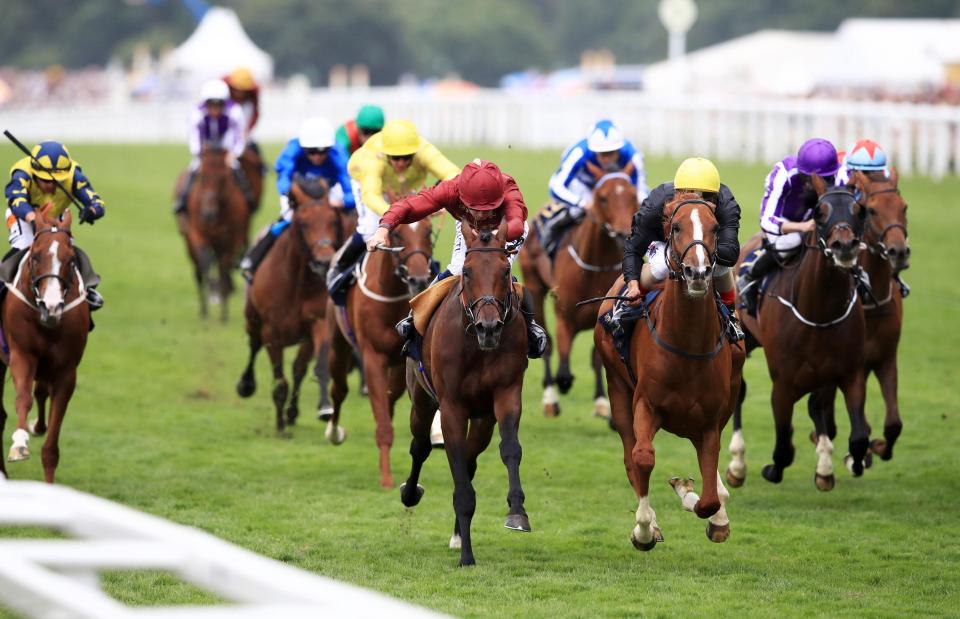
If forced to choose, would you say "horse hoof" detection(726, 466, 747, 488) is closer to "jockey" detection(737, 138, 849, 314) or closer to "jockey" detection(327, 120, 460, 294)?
"jockey" detection(737, 138, 849, 314)

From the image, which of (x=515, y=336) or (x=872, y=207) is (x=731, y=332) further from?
(x=872, y=207)

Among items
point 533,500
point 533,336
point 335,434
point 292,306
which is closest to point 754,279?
point 533,500

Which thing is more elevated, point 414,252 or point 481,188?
point 481,188

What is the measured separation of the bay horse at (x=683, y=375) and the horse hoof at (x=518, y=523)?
676 millimetres

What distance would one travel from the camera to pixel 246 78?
20.5 metres

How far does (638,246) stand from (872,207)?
2.60 m

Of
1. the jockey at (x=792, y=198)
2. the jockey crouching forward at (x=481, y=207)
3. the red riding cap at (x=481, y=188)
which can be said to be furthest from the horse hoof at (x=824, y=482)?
the red riding cap at (x=481, y=188)

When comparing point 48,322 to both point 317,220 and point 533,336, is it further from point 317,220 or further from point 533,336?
point 533,336

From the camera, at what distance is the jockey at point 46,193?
429 inches

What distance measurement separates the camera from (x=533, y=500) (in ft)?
36.1

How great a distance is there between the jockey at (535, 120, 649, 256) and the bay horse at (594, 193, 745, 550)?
4753 millimetres

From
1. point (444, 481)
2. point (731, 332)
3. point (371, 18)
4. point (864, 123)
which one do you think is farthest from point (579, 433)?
point (371, 18)

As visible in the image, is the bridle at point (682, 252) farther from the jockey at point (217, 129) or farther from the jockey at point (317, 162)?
the jockey at point (217, 129)

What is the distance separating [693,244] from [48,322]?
14.6 feet
